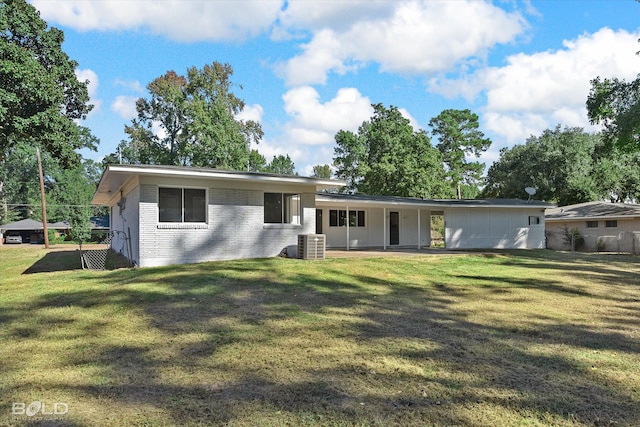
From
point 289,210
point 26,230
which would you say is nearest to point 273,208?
point 289,210

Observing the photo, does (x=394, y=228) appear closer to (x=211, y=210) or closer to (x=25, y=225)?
(x=211, y=210)

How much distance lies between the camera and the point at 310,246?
12789mm

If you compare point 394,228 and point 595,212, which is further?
point 595,212

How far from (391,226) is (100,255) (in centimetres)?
1300

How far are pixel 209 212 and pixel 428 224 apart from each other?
1299 cm

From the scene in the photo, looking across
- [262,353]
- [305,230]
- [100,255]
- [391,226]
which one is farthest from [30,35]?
[262,353]

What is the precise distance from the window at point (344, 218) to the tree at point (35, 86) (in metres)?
11.6

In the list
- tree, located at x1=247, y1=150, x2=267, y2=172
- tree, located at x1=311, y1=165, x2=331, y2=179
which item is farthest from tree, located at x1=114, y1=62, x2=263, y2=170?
tree, located at x1=311, y1=165, x2=331, y2=179

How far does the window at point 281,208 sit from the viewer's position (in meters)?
13.5

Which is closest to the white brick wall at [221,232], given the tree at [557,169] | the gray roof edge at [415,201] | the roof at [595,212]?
the gray roof edge at [415,201]

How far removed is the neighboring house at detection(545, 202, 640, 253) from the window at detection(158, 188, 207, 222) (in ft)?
69.6

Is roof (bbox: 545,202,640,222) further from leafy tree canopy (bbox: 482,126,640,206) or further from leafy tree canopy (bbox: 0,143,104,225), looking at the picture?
leafy tree canopy (bbox: 0,143,104,225)

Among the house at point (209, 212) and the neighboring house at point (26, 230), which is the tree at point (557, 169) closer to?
the house at point (209, 212)

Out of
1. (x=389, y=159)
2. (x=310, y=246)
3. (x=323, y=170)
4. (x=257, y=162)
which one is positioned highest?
(x=323, y=170)
